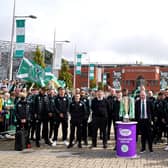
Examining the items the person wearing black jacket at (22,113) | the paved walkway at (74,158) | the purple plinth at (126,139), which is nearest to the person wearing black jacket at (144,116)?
the paved walkway at (74,158)

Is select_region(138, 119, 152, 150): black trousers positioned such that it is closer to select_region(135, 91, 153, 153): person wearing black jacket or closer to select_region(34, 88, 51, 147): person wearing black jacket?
select_region(135, 91, 153, 153): person wearing black jacket

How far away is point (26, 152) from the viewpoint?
10.7 meters

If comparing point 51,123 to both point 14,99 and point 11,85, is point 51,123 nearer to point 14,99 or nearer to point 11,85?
point 14,99

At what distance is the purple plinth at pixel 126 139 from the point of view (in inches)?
395

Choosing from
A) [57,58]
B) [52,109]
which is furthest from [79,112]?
[57,58]

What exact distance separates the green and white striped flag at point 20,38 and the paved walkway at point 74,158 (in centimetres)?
854

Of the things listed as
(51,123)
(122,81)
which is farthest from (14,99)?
(122,81)

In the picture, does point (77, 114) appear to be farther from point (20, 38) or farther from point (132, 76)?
point (132, 76)

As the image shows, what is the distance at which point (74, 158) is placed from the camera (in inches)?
386

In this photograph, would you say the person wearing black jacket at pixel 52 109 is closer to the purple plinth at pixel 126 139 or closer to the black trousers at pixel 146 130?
the purple plinth at pixel 126 139

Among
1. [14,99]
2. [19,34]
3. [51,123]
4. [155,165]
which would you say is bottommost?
[155,165]

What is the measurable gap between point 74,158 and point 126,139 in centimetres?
160

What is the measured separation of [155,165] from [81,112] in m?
3.47

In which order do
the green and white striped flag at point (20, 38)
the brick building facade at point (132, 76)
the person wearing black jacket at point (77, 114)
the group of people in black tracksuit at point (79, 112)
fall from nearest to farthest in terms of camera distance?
the group of people in black tracksuit at point (79, 112)
the person wearing black jacket at point (77, 114)
the green and white striped flag at point (20, 38)
the brick building facade at point (132, 76)
